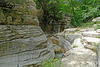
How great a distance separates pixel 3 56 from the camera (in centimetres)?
228

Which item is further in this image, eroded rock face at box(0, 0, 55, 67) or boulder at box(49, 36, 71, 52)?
boulder at box(49, 36, 71, 52)

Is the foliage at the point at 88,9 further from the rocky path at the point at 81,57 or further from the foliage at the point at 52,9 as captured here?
the rocky path at the point at 81,57

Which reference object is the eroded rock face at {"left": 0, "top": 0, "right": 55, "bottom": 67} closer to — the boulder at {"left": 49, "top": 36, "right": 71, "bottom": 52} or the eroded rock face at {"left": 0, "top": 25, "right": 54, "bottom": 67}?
the eroded rock face at {"left": 0, "top": 25, "right": 54, "bottom": 67}

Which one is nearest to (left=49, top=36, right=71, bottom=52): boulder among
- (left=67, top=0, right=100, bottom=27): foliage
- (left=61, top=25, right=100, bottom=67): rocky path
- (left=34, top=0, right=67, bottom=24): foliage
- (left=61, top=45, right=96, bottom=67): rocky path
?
(left=61, top=25, right=100, bottom=67): rocky path

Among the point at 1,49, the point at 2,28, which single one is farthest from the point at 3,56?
the point at 2,28

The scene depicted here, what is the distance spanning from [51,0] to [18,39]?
9.52m

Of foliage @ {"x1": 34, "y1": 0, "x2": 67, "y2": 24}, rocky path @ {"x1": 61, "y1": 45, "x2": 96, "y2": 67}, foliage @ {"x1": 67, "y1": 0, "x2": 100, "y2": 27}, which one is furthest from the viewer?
foliage @ {"x1": 67, "y1": 0, "x2": 100, "y2": 27}

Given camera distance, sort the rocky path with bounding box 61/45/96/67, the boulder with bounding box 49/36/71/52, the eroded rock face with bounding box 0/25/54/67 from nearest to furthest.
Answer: the rocky path with bounding box 61/45/96/67
the eroded rock face with bounding box 0/25/54/67
the boulder with bounding box 49/36/71/52

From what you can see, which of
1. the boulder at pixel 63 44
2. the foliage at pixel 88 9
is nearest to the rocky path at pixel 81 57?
the boulder at pixel 63 44

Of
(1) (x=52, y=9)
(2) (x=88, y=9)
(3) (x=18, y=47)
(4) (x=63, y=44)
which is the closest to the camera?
(3) (x=18, y=47)

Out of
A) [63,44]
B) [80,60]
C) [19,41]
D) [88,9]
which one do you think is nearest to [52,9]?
[88,9]

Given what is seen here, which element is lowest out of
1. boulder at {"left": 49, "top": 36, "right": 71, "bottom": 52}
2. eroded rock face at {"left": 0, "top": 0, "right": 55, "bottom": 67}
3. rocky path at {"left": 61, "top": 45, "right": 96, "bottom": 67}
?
boulder at {"left": 49, "top": 36, "right": 71, "bottom": 52}

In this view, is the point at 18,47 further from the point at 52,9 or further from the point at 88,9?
the point at 88,9

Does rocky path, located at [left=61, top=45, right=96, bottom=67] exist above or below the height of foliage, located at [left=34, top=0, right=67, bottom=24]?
below
